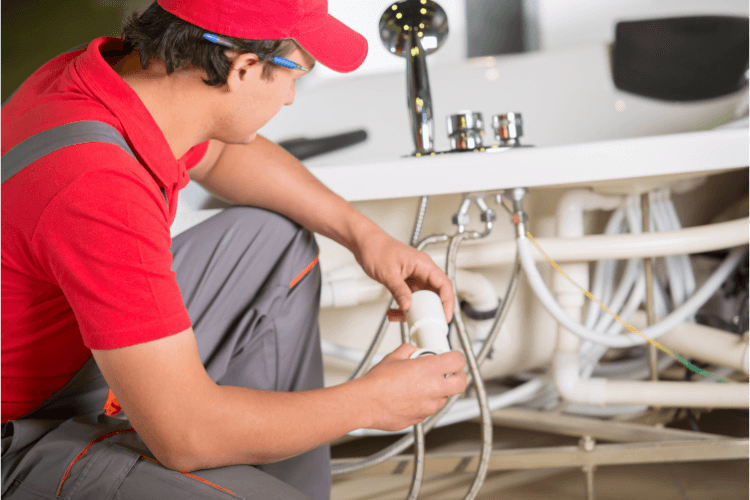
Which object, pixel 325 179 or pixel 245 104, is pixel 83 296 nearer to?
pixel 245 104

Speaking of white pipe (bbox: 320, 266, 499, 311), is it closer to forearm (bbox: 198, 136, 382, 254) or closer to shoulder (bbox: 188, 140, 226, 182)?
forearm (bbox: 198, 136, 382, 254)

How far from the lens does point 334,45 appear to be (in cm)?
63

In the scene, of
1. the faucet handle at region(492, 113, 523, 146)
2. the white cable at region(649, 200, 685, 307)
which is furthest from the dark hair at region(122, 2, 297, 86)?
the white cable at region(649, 200, 685, 307)

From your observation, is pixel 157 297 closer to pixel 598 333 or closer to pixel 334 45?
pixel 334 45

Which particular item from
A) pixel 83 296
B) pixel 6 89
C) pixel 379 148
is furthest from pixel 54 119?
pixel 6 89

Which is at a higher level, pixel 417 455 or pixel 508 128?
pixel 508 128

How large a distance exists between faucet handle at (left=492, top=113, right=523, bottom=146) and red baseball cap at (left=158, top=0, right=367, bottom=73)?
34cm

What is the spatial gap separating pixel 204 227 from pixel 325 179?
0.56 feet

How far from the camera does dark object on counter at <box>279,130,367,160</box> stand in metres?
1.42

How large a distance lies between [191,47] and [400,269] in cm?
35

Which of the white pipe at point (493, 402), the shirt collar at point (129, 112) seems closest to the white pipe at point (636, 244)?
the white pipe at point (493, 402)

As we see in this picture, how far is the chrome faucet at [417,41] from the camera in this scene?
89 cm

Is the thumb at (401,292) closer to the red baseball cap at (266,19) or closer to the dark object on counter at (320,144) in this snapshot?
the red baseball cap at (266,19)

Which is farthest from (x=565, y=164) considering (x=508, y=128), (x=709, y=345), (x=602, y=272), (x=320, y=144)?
(x=320, y=144)
